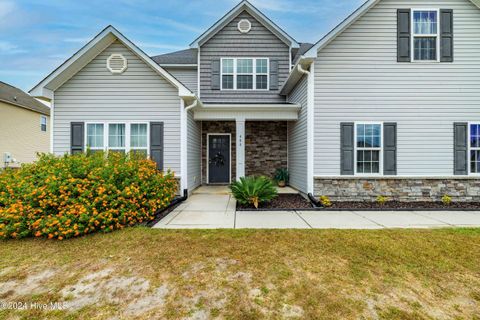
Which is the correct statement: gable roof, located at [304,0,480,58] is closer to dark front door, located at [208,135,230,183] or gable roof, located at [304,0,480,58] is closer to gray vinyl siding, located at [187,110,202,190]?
gray vinyl siding, located at [187,110,202,190]

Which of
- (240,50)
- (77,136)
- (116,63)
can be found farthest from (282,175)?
(77,136)

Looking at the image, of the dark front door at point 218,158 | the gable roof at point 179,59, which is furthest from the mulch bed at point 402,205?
the gable roof at point 179,59

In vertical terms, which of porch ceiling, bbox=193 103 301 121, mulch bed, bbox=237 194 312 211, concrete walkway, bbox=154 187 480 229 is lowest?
concrete walkway, bbox=154 187 480 229

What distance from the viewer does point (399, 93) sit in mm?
6977

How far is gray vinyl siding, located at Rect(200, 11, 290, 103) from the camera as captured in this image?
34.6 feet

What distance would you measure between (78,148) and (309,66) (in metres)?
7.82

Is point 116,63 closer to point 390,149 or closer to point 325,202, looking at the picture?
point 325,202

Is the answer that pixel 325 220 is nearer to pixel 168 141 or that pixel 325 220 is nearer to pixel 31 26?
pixel 168 141

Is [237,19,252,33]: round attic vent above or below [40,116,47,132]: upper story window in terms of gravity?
above

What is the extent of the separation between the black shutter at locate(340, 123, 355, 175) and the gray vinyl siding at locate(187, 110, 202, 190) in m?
5.04

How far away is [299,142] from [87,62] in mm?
7576

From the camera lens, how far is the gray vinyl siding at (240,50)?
1054 centimetres

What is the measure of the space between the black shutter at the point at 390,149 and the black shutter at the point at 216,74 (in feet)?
22.8

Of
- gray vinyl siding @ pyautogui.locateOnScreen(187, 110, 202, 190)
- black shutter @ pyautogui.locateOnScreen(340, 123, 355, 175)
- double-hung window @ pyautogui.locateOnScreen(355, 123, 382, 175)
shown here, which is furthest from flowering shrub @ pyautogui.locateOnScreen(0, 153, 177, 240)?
double-hung window @ pyautogui.locateOnScreen(355, 123, 382, 175)
